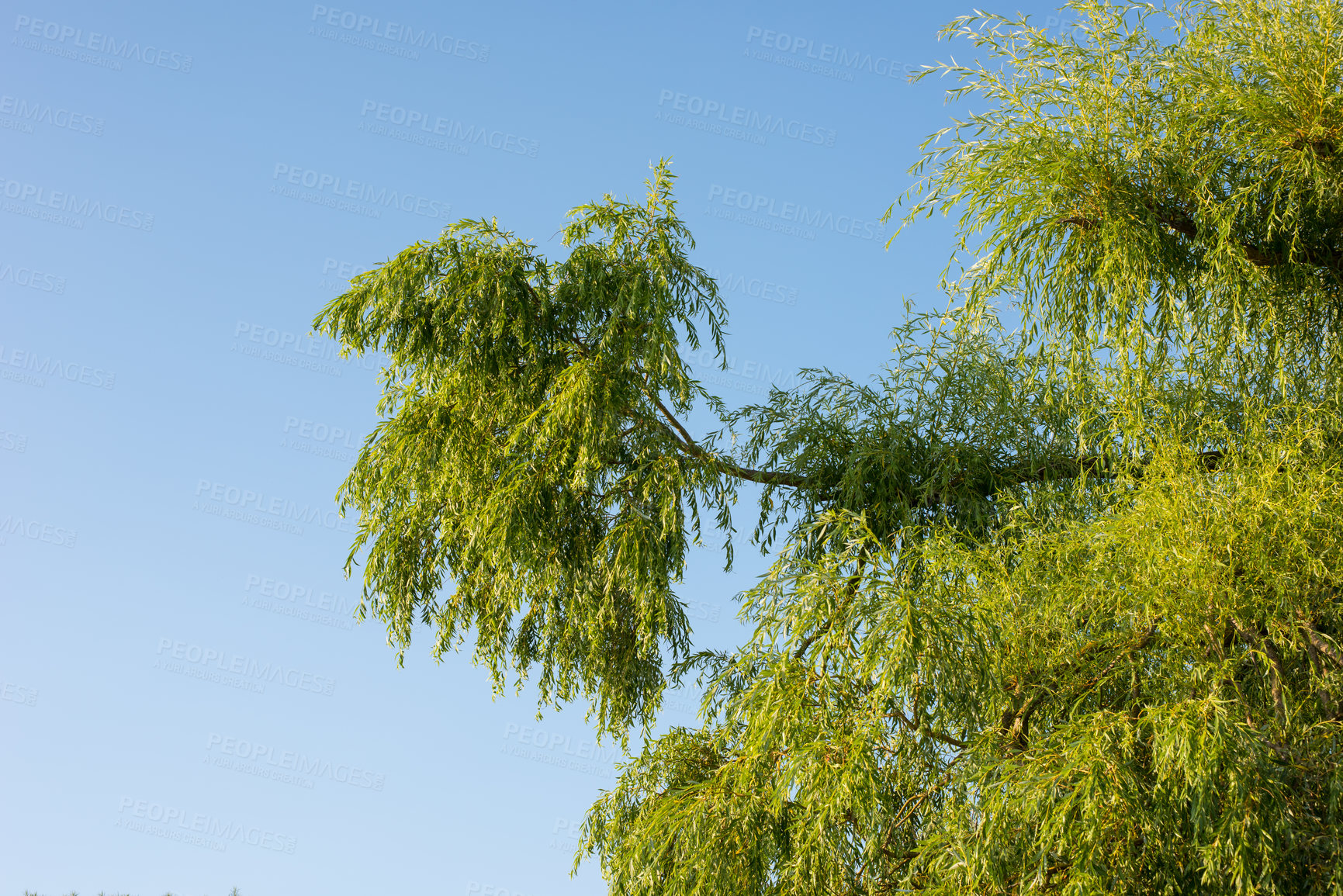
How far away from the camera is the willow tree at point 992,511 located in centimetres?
486

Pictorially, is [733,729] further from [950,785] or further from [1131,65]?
[1131,65]

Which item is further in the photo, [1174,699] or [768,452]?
[768,452]

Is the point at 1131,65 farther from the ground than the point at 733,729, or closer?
farther from the ground

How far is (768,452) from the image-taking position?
8.31 m

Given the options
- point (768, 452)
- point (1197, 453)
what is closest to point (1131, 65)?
point (1197, 453)

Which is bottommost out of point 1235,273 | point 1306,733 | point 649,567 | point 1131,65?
point 1306,733

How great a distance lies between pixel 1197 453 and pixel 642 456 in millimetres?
3339

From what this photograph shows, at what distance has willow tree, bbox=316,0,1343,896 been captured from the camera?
4859 mm

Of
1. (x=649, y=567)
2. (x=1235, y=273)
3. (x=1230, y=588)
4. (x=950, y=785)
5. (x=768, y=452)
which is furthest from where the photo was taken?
(x=768, y=452)

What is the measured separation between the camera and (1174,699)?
5.13m

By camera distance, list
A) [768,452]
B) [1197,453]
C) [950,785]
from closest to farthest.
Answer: [950,785]
[1197,453]
[768,452]

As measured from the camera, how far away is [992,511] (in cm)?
769

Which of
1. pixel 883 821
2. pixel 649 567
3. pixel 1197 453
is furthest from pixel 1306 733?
pixel 649 567

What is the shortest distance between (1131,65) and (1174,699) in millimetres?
3597
